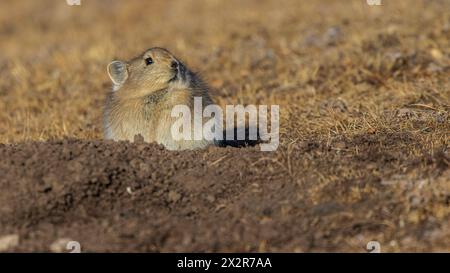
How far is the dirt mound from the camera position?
5.47 m

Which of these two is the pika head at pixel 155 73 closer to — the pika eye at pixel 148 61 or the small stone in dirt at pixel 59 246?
the pika eye at pixel 148 61

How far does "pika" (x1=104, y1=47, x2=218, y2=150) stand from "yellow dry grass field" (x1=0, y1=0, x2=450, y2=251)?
3.55 ft

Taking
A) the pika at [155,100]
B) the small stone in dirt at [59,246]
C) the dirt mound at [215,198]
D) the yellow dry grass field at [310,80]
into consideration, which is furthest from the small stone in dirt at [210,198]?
the pika at [155,100]

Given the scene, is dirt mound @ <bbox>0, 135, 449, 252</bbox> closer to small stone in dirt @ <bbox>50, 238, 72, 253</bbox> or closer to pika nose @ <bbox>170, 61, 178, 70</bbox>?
small stone in dirt @ <bbox>50, 238, 72, 253</bbox>

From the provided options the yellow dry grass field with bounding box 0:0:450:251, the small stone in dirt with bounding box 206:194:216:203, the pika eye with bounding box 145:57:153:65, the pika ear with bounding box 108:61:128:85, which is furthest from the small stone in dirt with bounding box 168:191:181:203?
the pika ear with bounding box 108:61:128:85

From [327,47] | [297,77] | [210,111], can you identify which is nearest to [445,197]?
[210,111]

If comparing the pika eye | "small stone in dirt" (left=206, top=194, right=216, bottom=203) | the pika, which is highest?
the pika eye

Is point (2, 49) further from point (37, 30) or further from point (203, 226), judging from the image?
point (203, 226)

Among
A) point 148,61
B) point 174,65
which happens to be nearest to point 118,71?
point 148,61

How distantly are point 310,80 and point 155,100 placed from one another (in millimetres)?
3724

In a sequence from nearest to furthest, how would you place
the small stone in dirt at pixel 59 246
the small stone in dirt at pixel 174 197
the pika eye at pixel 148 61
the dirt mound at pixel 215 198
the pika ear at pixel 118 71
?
the small stone in dirt at pixel 59 246 < the dirt mound at pixel 215 198 < the small stone in dirt at pixel 174 197 < the pika eye at pixel 148 61 < the pika ear at pixel 118 71

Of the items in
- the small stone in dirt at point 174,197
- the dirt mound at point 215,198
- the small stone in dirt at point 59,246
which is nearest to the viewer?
the small stone in dirt at point 59,246

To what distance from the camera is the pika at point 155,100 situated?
7.33 m

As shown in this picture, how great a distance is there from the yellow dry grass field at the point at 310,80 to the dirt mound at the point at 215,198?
0.02 metres
